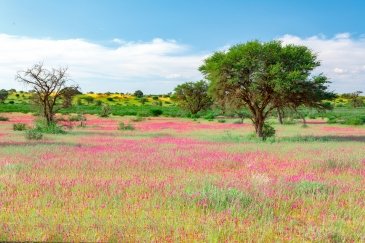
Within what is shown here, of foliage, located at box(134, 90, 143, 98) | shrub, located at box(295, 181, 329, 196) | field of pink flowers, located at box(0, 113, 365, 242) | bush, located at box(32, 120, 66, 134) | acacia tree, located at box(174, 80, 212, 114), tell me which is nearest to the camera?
field of pink flowers, located at box(0, 113, 365, 242)

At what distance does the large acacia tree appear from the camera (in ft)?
97.8

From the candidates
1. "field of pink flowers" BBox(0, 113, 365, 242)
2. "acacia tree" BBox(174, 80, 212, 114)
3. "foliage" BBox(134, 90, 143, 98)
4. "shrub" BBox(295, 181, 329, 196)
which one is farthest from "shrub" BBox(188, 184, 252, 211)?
"foliage" BBox(134, 90, 143, 98)

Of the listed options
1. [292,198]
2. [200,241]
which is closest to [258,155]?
[292,198]

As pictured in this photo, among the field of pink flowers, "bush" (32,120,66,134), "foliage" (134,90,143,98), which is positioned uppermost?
"foliage" (134,90,143,98)

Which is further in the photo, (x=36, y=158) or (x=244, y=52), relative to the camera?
(x=244, y=52)

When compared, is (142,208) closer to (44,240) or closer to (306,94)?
(44,240)

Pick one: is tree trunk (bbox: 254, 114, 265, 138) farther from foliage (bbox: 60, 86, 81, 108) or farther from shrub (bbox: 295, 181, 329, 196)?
shrub (bbox: 295, 181, 329, 196)

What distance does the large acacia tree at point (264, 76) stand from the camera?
97.8 ft

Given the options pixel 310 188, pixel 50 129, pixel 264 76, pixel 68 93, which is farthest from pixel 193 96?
pixel 310 188

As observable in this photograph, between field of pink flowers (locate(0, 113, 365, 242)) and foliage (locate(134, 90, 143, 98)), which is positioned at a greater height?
foliage (locate(134, 90, 143, 98))

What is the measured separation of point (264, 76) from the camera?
1187 inches

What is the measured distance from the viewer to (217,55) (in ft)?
106

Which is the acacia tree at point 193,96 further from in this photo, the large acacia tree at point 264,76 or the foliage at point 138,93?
the foliage at point 138,93

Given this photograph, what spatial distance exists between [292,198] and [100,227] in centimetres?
414
